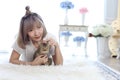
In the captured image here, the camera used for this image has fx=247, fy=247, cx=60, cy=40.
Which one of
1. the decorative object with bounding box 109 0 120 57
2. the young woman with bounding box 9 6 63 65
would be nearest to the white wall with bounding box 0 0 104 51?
the decorative object with bounding box 109 0 120 57

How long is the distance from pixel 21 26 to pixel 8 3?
2438mm

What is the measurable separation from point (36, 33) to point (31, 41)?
0.11m

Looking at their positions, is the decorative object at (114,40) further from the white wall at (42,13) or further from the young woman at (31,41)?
the young woman at (31,41)

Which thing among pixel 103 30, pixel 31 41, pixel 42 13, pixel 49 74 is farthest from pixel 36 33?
pixel 42 13

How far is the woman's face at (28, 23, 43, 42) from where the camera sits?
1.68 metres

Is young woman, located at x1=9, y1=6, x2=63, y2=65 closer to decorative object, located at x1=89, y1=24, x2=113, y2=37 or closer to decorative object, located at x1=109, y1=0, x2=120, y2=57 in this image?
decorative object, located at x1=89, y1=24, x2=113, y2=37

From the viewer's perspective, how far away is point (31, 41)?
1.75 m

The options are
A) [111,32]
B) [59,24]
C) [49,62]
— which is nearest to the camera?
[49,62]

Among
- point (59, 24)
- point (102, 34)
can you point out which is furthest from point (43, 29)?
point (59, 24)

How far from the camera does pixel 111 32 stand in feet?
10.2

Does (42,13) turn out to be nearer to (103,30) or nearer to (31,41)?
(103,30)

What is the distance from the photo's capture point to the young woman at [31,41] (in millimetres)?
1680

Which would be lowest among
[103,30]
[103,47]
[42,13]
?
[103,47]

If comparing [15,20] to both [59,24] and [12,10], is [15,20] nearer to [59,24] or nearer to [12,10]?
[12,10]
